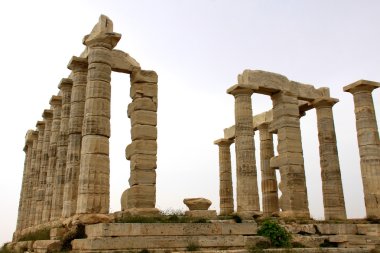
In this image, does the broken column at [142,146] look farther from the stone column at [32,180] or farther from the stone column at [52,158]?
the stone column at [32,180]

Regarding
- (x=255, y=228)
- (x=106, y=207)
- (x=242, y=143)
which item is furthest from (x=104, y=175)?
(x=242, y=143)

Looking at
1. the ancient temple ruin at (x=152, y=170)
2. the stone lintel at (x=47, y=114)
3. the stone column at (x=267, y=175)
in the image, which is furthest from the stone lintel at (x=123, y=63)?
the stone column at (x=267, y=175)

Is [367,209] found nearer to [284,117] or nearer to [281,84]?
[284,117]

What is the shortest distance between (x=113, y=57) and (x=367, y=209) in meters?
17.3

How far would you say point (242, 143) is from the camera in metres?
24.1

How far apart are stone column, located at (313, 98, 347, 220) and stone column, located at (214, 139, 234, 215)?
9.21 metres

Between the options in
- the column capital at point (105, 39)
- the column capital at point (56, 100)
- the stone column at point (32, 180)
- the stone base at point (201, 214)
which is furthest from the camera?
the stone column at point (32, 180)

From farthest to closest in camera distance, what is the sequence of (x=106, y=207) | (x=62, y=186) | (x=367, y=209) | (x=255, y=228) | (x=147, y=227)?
(x=367, y=209) < (x=62, y=186) < (x=106, y=207) < (x=255, y=228) < (x=147, y=227)

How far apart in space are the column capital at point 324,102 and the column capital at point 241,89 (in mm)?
5045

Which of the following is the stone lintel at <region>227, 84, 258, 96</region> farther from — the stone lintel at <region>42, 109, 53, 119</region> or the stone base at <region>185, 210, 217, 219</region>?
the stone lintel at <region>42, 109, 53, 119</region>

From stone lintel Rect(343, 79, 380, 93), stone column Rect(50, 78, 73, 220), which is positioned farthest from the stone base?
stone lintel Rect(343, 79, 380, 93)

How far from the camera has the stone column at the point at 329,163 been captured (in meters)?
25.6

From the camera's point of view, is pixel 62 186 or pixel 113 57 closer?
pixel 113 57

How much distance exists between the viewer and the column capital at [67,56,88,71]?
21.6 meters
